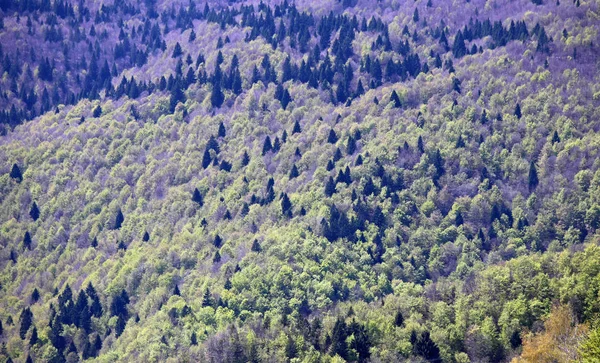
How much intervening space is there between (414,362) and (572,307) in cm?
2487

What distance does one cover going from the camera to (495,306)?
16488 cm

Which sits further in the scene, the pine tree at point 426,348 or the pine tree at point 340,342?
the pine tree at point 340,342

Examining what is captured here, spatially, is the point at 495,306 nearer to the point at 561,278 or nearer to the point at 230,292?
the point at 561,278

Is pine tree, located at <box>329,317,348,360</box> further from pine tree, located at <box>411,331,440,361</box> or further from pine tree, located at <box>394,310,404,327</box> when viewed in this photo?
pine tree, located at <box>411,331,440,361</box>

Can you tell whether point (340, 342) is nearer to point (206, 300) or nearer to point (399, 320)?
point (399, 320)

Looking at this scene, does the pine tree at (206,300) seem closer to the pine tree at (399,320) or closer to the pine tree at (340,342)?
the pine tree at (340,342)

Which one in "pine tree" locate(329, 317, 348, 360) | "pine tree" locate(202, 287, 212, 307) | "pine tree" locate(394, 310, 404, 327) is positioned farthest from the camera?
"pine tree" locate(202, 287, 212, 307)

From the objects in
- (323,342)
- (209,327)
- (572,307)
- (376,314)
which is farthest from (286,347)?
(572,307)

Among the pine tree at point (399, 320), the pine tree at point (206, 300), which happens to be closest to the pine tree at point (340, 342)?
the pine tree at point (399, 320)

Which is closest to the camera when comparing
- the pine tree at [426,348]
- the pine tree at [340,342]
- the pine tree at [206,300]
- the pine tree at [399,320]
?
the pine tree at [426,348]

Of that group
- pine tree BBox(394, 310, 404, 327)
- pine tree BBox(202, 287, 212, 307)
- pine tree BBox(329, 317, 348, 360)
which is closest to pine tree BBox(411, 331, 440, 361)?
pine tree BBox(394, 310, 404, 327)

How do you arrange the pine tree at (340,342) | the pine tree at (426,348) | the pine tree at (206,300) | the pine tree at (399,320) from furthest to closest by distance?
the pine tree at (206,300), the pine tree at (399,320), the pine tree at (340,342), the pine tree at (426,348)

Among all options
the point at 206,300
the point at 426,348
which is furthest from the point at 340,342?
the point at 206,300

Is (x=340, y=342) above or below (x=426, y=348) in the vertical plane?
below
